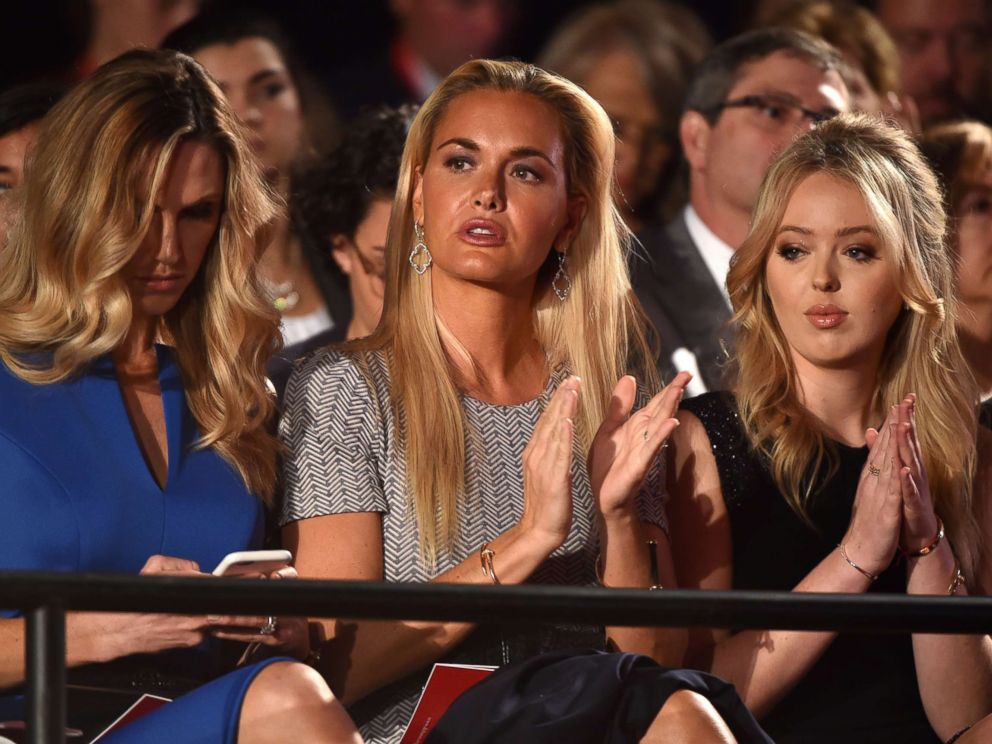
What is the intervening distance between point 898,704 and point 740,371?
58 cm

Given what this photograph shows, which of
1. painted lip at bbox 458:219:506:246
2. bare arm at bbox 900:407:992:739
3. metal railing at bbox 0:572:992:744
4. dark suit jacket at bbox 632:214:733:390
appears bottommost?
bare arm at bbox 900:407:992:739

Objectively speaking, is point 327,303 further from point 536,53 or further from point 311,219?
point 536,53

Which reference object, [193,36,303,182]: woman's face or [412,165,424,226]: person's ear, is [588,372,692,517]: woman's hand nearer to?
[412,165,424,226]: person's ear

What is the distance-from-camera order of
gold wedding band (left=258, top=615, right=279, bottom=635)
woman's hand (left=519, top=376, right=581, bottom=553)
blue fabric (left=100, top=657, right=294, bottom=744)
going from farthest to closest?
woman's hand (left=519, top=376, right=581, bottom=553), gold wedding band (left=258, top=615, right=279, bottom=635), blue fabric (left=100, top=657, right=294, bottom=744)

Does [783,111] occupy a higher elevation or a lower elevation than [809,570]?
higher

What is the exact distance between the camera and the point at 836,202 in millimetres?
2609

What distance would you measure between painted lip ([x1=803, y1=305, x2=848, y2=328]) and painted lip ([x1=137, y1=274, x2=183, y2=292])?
0.99 m

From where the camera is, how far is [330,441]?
2377 millimetres

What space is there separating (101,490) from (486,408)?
596 millimetres

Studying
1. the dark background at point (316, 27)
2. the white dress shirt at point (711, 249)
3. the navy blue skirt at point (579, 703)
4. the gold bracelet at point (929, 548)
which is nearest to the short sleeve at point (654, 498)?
the gold bracelet at point (929, 548)

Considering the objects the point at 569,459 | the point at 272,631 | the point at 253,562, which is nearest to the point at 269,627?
the point at 272,631

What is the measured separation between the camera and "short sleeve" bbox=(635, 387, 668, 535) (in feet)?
8.16

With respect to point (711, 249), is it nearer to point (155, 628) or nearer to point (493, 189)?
point (493, 189)

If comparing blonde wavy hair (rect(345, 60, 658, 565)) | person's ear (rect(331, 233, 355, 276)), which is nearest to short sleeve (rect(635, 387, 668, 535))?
blonde wavy hair (rect(345, 60, 658, 565))
